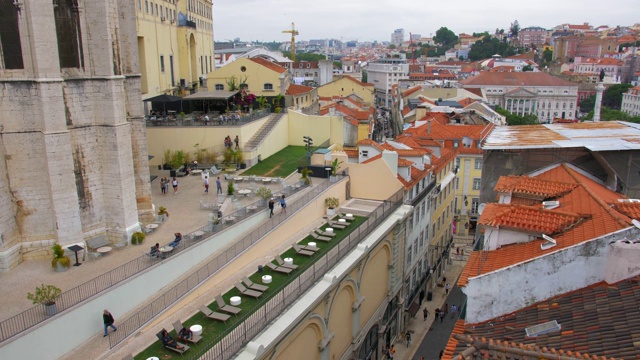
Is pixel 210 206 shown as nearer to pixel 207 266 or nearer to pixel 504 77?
pixel 207 266

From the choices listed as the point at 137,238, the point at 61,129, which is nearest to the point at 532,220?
the point at 137,238

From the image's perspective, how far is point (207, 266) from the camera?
18.9 meters

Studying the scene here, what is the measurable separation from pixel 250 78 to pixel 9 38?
1216 inches

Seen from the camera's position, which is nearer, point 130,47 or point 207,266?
point 207,266

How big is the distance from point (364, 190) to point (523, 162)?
1139 centimetres

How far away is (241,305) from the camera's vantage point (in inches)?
680

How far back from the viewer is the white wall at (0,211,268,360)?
1388cm

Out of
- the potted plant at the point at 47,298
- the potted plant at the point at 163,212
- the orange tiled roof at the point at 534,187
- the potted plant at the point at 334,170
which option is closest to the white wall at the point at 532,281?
the orange tiled roof at the point at 534,187

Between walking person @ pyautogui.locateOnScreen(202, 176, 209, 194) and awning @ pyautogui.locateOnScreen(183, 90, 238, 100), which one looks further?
awning @ pyautogui.locateOnScreen(183, 90, 238, 100)

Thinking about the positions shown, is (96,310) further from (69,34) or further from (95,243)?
(69,34)

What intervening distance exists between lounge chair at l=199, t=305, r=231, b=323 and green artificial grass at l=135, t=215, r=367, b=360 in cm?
14

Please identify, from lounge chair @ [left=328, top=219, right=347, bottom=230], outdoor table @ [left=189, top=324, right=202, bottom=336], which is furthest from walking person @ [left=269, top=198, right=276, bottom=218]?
outdoor table @ [left=189, top=324, right=202, bottom=336]

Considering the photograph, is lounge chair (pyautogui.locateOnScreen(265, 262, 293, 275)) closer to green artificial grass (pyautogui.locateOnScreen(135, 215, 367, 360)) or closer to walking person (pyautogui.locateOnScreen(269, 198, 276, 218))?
green artificial grass (pyautogui.locateOnScreen(135, 215, 367, 360))

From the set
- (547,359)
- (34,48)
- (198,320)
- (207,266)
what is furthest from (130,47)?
(547,359)
